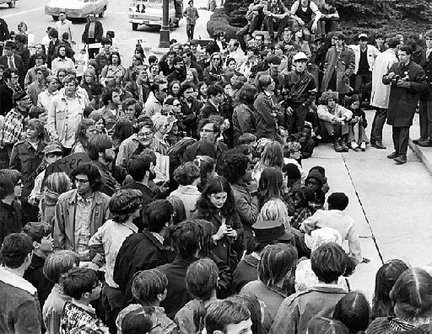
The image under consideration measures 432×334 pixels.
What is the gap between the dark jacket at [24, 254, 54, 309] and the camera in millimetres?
6832

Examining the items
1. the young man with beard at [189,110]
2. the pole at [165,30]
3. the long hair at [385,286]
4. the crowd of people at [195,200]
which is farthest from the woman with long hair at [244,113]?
the pole at [165,30]

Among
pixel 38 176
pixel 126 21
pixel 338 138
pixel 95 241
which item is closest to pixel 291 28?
pixel 338 138

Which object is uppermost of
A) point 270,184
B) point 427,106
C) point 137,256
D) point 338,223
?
point 270,184

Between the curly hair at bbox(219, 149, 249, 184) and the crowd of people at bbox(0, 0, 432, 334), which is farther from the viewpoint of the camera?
the curly hair at bbox(219, 149, 249, 184)

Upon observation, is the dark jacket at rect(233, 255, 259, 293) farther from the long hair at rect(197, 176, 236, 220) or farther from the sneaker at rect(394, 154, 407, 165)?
the sneaker at rect(394, 154, 407, 165)

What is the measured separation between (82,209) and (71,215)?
12 cm

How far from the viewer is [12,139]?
36.2ft

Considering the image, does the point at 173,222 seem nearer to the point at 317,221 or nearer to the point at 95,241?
the point at 95,241

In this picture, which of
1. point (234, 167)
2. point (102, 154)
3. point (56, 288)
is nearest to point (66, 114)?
point (102, 154)

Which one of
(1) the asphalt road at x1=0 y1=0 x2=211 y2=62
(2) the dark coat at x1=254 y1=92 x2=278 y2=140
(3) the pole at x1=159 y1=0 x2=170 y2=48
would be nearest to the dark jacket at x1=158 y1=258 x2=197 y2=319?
(2) the dark coat at x1=254 y1=92 x2=278 y2=140

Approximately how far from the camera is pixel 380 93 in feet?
47.6

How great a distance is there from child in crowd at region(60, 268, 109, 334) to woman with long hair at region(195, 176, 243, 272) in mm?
1688

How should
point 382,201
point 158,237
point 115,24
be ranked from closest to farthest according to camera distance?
point 158,237 < point 382,201 < point 115,24

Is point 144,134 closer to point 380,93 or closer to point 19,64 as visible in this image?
point 380,93
